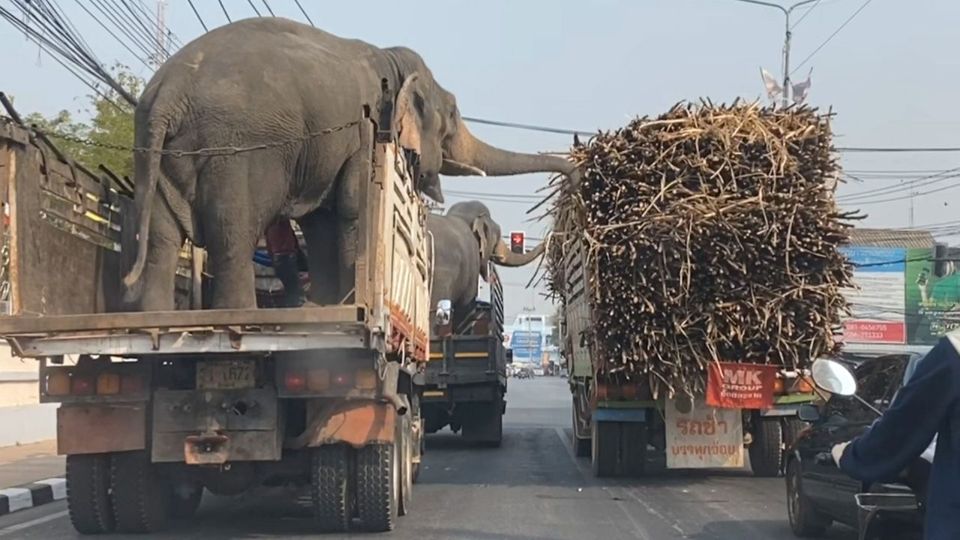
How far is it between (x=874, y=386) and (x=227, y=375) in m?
4.56

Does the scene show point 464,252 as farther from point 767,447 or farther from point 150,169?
point 150,169

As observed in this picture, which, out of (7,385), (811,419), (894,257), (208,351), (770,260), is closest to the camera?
(208,351)

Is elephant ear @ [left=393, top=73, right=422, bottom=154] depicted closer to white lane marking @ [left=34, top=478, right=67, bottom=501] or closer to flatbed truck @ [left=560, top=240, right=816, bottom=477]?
flatbed truck @ [left=560, top=240, right=816, bottom=477]

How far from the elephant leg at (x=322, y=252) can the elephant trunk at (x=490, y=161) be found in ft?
8.07

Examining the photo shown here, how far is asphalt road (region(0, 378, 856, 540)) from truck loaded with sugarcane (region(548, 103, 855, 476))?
1.14 m

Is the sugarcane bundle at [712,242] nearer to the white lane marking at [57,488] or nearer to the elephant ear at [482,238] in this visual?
the white lane marking at [57,488]

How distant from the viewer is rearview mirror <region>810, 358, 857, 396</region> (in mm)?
4492

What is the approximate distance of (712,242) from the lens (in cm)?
1170

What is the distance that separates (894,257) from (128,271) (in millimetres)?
40153

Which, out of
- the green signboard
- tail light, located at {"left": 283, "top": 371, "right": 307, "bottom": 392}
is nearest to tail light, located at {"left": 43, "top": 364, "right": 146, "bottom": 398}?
tail light, located at {"left": 283, "top": 371, "right": 307, "bottom": 392}

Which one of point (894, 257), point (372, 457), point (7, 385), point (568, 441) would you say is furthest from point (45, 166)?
point (894, 257)

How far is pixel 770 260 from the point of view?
38.7 ft

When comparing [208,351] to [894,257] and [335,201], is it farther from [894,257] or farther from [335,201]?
[894,257]

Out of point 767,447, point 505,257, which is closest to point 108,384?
point 767,447
